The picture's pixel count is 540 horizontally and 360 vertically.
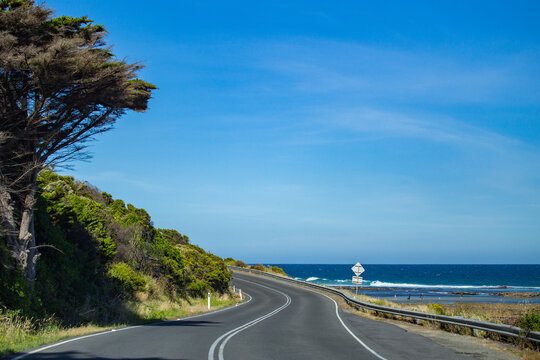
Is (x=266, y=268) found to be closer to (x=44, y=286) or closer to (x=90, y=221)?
(x=90, y=221)

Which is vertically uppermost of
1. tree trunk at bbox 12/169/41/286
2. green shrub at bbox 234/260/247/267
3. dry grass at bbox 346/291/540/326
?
tree trunk at bbox 12/169/41/286

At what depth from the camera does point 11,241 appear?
14.4 metres

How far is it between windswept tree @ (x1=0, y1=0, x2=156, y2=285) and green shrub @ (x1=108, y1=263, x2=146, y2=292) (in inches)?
305

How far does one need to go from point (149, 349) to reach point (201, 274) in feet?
97.9

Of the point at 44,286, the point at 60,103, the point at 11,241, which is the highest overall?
the point at 60,103

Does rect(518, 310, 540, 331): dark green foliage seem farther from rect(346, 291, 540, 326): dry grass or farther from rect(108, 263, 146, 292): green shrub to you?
rect(108, 263, 146, 292): green shrub

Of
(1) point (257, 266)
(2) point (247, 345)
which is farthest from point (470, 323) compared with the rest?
(1) point (257, 266)

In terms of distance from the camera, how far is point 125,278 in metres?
23.3

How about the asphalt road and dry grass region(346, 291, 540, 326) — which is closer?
the asphalt road

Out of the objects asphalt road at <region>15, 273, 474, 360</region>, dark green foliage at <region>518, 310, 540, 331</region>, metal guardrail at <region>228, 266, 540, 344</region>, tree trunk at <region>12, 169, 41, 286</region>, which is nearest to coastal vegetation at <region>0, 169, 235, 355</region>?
tree trunk at <region>12, 169, 41, 286</region>

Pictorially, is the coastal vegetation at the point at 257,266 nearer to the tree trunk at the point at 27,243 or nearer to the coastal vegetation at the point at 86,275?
the coastal vegetation at the point at 86,275

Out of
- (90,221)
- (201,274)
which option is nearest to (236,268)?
(201,274)

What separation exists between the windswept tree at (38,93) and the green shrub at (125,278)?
775 cm

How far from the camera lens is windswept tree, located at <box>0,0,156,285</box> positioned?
1361 centimetres
